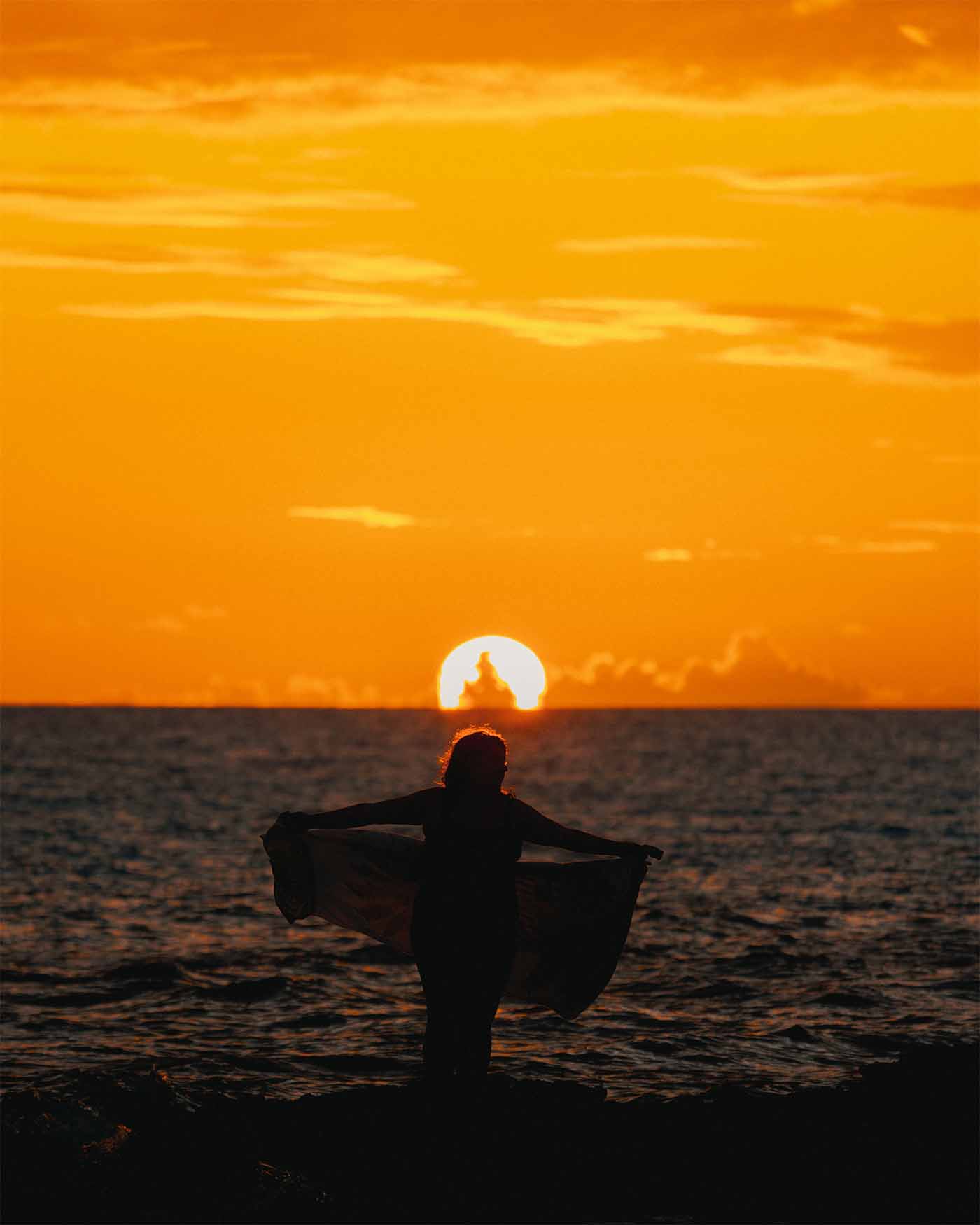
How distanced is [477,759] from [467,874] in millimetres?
734

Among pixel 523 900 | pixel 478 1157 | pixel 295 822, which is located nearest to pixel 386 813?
pixel 295 822

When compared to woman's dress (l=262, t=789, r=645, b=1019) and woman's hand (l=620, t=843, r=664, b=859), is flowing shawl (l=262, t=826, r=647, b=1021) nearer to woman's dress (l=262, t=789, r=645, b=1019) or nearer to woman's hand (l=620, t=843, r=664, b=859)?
woman's dress (l=262, t=789, r=645, b=1019)

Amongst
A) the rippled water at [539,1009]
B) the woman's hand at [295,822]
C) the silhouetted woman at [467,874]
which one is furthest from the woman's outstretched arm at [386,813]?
the rippled water at [539,1009]

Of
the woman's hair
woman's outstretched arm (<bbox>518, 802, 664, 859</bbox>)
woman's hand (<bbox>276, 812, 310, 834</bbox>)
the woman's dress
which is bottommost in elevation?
the woman's dress

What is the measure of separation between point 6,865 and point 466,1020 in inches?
1205

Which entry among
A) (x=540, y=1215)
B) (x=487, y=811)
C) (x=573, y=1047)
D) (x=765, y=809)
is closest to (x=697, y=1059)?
(x=573, y=1047)

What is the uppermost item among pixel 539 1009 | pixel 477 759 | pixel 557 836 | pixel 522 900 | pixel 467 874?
pixel 477 759

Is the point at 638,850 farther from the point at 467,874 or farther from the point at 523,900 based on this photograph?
the point at 467,874

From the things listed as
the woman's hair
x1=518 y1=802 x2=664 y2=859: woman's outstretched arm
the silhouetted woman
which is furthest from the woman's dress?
the woman's hair

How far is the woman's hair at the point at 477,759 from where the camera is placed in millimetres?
9820

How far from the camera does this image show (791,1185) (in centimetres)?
1108

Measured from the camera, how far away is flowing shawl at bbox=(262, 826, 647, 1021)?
1134 centimetres

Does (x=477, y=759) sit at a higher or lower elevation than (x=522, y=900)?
higher

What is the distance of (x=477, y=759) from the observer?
9820 millimetres
